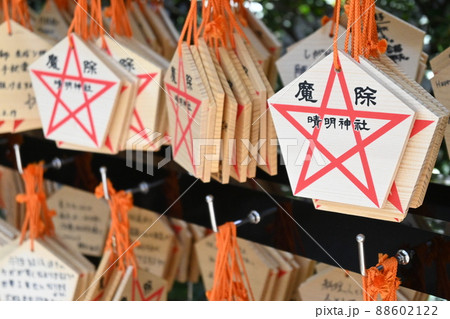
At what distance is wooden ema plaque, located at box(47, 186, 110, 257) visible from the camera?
1.66 m

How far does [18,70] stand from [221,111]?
0.51 m

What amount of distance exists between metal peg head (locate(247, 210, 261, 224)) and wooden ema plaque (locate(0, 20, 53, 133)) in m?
0.46

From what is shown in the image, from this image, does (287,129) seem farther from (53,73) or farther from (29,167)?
(29,167)

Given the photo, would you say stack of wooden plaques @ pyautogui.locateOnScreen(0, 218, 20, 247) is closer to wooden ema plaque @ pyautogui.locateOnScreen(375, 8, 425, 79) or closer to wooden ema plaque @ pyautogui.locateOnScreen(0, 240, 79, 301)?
wooden ema plaque @ pyautogui.locateOnScreen(0, 240, 79, 301)

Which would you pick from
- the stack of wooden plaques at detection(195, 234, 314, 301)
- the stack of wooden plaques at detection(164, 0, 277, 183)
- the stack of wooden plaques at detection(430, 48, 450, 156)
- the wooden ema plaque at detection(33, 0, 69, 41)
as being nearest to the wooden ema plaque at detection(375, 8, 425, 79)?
the stack of wooden plaques at detection(430, 48, 450, 156)

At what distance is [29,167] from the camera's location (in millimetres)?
1439

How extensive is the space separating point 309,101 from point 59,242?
0.77 metres

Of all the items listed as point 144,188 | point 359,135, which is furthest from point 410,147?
point 144,188

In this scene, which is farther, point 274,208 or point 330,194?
point 274,208

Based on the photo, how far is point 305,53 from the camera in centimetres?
121

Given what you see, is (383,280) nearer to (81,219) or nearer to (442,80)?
(442,80)

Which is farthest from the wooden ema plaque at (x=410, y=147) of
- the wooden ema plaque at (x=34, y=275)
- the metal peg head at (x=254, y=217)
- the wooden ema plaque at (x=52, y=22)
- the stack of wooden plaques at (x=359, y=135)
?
the wooden ema plaque at (x=52, y=22)
